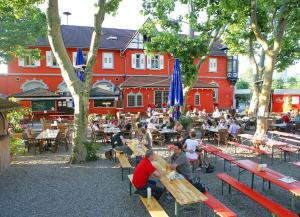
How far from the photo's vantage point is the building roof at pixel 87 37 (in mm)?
28725

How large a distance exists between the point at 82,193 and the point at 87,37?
25231 millimetres

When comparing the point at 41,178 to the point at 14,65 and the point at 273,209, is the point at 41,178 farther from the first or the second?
the point at 14,65

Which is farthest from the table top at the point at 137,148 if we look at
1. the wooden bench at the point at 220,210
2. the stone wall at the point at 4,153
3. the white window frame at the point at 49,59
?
the white window frame at the point at 49,59

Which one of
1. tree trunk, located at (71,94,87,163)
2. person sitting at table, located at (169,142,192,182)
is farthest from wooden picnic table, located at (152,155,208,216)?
tree trunk, located at (71,94,87,163)

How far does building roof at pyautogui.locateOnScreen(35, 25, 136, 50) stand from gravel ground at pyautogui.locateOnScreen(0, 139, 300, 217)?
19921 millimetres

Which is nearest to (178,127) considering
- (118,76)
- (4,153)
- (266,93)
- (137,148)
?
(137,148)

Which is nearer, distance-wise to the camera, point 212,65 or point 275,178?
point 275,178

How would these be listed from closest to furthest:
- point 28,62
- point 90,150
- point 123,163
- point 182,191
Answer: point 182,191 → point 123,163 → point 90,150 → point 28,62

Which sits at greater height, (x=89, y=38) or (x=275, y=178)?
(x=89, y=38)

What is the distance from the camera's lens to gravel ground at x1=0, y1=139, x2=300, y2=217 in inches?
259

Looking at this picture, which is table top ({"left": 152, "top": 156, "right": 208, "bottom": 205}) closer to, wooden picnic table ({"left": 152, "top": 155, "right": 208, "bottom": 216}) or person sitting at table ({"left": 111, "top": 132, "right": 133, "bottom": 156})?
wooden picnic table ({"left": 152, "top": 155, "right": 208, "bottom": 216})

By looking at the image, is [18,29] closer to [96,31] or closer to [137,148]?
[96,31]

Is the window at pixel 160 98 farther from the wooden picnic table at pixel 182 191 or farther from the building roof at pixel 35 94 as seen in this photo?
the wooden picnic table at pixel 182 191

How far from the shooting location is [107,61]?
30.0 metres
